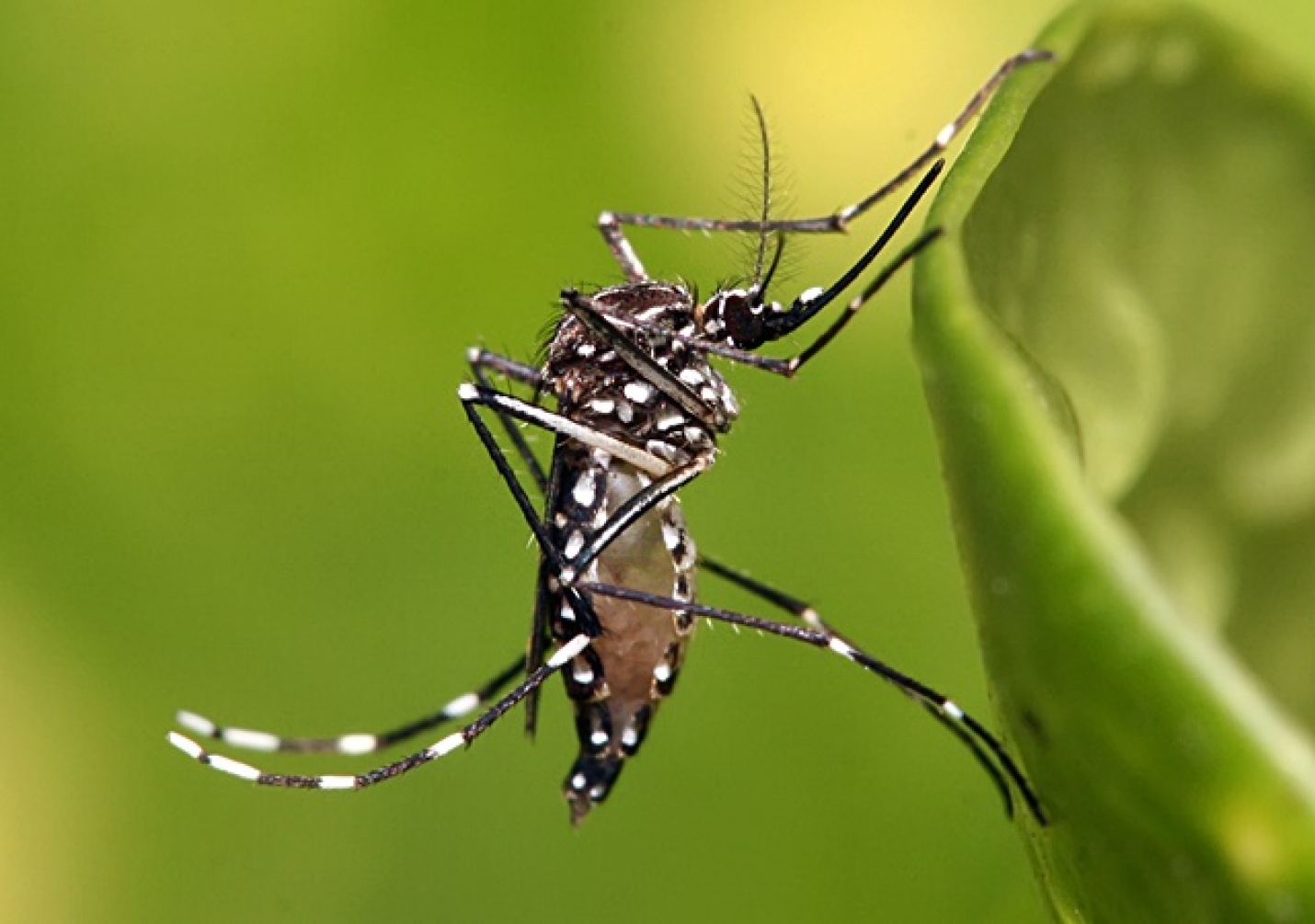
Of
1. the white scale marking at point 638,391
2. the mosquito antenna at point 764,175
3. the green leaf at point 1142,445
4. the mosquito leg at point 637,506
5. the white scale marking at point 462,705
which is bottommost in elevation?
the green leaf at point 1142,445

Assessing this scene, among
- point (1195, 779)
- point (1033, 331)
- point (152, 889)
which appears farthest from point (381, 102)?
point (1195, 779)

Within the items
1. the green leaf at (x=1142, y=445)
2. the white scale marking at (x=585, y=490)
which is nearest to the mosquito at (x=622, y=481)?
the white scale marking at (x=585, y=490)

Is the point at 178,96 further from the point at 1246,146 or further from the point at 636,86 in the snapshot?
the point at 1246,146

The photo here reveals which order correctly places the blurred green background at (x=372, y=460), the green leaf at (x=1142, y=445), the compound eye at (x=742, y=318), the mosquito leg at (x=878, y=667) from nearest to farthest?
the green leaf at (x=1142, y=445)
the mosquito leg at (x=878, y=667)
the blurred green background at (x=372, y=460)
the compound eye at (x=742, y=318)

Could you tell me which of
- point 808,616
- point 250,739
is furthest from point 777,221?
point 250,739

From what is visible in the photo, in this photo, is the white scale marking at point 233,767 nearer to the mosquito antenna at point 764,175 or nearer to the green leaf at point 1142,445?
the mosquito antenna at point 764,175

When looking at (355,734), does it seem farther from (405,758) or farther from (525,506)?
(525,506)
